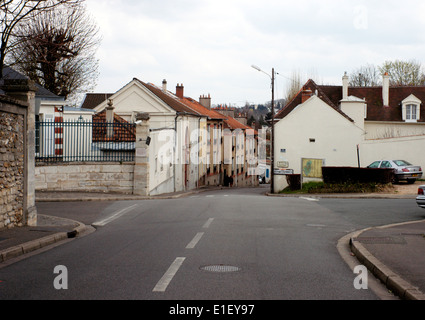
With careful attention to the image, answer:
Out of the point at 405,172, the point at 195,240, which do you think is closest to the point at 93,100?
the point at 405,172

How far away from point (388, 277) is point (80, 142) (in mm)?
19237

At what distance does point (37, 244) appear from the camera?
10.8 metres

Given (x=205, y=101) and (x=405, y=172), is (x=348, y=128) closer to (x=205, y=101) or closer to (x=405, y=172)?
(x=405, y=172)

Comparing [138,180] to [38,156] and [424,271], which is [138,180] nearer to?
[38,156]

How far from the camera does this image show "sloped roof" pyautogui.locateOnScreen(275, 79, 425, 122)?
4772cm

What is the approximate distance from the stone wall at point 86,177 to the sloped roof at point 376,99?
87.0ft

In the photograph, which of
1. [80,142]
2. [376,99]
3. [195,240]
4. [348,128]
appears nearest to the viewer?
[195,240]

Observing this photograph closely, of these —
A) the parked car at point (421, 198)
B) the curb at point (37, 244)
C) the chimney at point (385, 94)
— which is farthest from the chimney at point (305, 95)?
the curb at point (37, 244)

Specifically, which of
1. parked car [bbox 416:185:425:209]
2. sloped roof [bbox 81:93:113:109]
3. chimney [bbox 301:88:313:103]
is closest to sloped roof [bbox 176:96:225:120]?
sloped roof [bbox 81:93:113:109]

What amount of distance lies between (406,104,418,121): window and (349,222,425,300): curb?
133ft

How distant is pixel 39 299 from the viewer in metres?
6.25

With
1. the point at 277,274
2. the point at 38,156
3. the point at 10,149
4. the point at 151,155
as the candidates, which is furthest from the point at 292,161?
the point at 277,274

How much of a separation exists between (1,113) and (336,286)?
898 centimetres

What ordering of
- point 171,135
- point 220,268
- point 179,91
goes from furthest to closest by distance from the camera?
1. point 179,91
2. point 171,135
3. point 220,268
